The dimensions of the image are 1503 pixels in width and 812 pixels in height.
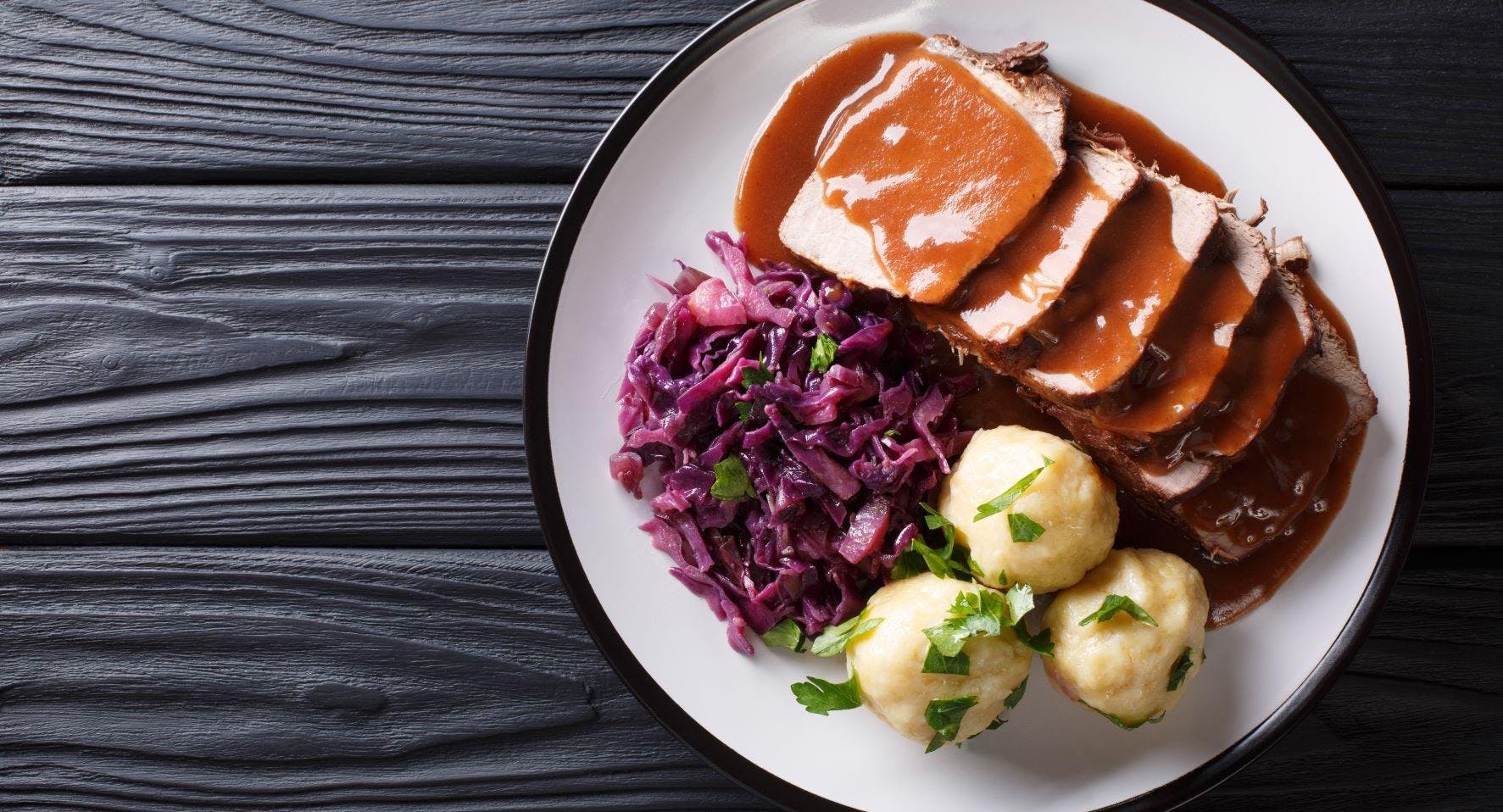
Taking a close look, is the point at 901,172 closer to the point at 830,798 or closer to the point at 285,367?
the point at 830,798

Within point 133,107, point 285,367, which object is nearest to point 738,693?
point 285,367

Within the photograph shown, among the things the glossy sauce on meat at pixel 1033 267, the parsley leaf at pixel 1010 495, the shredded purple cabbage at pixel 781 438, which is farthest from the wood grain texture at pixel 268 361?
the parsley leaf at pixel 1010 495

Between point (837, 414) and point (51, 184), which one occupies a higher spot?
point (51, 184)

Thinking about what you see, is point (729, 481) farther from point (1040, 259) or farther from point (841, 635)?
point (1040, 259)

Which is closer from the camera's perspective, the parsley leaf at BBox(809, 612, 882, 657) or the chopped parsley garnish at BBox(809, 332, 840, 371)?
the parsley leaf at BBox(809, 612, 882, 657)

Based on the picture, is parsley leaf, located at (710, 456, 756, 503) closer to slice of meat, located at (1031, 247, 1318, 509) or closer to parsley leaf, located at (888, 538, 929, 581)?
parsley leaf, located at (888, 538, 929, 581)

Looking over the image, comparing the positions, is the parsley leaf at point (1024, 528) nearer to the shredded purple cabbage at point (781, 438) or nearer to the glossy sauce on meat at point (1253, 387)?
the shredded purple cabbage at point (781, 438)

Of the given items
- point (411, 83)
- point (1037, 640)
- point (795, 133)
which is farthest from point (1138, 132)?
point (411, 83)

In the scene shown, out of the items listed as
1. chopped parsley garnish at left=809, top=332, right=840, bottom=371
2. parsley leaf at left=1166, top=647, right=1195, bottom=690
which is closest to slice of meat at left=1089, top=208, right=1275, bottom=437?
parsley leaf at left=1166, top=647, right=1195, bottom=690
